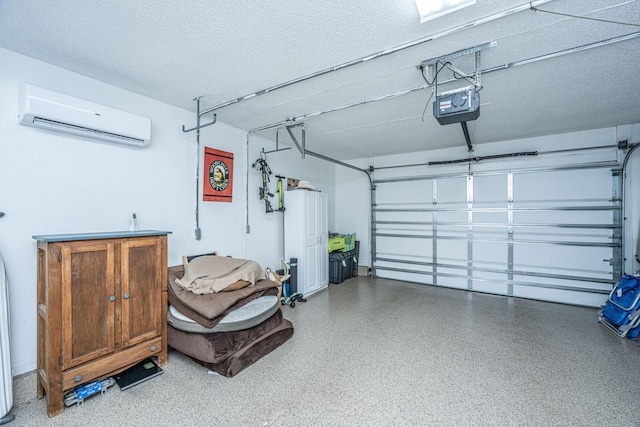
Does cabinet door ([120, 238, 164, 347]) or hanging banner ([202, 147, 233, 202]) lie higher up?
hanging banner ([202, 147, 233, 202])

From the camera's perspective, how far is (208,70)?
245cm

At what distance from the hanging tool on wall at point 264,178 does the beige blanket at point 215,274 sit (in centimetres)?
154

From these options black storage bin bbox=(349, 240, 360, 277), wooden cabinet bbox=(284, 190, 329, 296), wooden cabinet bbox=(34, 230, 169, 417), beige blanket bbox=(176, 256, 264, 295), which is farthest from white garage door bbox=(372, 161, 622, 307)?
wooden cabinet bbox=(34, 230, 169, 417)

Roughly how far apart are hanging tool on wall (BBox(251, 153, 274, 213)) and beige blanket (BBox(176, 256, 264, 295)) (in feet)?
5.06

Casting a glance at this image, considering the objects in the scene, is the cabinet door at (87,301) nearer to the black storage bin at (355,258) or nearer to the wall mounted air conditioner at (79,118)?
the wall mounted air conditioner at (79,118)

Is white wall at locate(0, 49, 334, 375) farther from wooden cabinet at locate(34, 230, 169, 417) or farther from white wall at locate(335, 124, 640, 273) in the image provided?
white wall at locate(335, 124, 640, 273)

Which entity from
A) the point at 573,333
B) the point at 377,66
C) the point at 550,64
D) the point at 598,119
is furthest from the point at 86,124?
the point at 598,119

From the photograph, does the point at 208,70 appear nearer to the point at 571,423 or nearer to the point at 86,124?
the point at 86,124

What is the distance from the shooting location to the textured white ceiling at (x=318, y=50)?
5.69 ft

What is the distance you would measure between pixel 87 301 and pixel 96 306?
8cm

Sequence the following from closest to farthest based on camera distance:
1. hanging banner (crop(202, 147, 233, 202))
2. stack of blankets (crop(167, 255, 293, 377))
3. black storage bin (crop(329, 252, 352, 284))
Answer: stack of blankets (crop(167, 255, 293, 377)) < hanging banner (crop(202, 147, 233, 202)) < black storage bin (crop(329, 252, 352, 284))

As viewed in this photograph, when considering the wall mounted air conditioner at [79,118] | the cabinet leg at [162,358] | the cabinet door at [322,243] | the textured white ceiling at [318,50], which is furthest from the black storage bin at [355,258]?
the wall mounted air conditioner at [79,118]

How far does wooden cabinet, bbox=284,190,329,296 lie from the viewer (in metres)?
4.62

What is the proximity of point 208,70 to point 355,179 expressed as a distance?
452 centimetres
